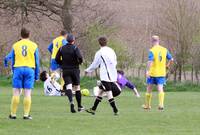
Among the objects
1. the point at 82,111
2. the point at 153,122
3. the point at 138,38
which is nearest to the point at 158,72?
the point at 82,111

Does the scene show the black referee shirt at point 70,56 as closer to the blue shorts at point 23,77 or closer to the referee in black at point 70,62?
the referee in black at point 70,62

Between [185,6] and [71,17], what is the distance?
21.4 ft

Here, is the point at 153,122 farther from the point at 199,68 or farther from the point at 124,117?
the point at 199,68

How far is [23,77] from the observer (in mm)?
14375

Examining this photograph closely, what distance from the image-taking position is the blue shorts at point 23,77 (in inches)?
561

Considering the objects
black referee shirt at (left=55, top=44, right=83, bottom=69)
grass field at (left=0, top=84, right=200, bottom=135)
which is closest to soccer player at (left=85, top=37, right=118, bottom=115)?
grass field at (left=0, top=84, right=200, bottom=135)

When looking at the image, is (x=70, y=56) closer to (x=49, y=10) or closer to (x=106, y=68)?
(x=106, y=68)

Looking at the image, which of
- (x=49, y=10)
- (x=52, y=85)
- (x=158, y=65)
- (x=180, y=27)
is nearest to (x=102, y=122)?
(x=158, y=65)

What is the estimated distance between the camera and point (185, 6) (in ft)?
123

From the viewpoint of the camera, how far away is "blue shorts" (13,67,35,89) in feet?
46.8

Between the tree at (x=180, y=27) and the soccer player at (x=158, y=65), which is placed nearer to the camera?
the soccer player at (x=158, y=65)

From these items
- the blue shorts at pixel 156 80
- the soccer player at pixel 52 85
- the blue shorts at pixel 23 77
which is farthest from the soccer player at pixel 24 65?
the soccer player at pixel 52 85

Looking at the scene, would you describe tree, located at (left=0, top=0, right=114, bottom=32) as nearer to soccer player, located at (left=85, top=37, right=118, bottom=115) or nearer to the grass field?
the grass field

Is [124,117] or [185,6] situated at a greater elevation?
[185,6]
